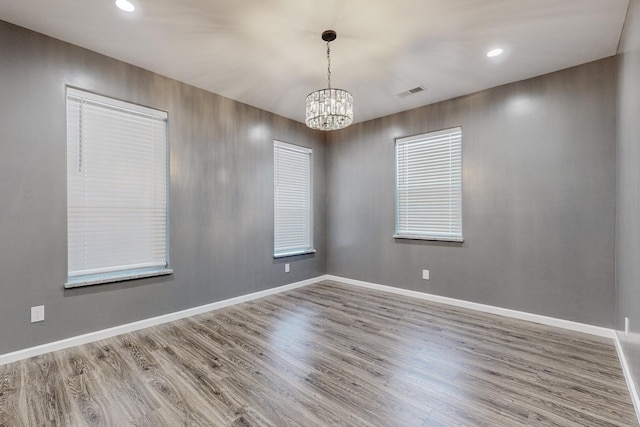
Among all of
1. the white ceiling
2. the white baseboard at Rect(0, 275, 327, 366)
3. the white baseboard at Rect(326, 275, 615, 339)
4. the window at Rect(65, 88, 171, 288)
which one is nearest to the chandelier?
the white ceiling

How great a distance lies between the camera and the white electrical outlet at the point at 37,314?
2406 mm

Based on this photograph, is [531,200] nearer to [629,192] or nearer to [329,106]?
[629,192]

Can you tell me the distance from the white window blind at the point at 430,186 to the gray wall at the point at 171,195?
1.82 metres

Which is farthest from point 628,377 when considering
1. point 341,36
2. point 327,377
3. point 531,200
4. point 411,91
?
point 341,36

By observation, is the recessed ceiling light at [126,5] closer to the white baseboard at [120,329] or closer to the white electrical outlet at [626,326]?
the white baseboard at [120,329]

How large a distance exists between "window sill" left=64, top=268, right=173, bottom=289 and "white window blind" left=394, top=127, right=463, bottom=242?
322 cm

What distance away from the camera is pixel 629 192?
2.06 metres

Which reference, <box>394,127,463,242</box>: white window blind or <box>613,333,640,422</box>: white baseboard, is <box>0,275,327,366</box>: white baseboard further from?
<box>613,333,640,422</box>: white baseboard

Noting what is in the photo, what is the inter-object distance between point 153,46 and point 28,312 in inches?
100

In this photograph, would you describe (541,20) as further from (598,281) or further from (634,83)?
(598,281)

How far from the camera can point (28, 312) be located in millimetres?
2387

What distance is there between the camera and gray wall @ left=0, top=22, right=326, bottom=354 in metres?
2.34

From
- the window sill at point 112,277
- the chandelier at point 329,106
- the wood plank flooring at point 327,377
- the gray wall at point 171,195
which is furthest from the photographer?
the window sill at point 112,277

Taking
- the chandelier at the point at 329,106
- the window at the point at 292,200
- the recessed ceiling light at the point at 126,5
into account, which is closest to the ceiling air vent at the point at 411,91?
the chandelier at the point at 329,106
